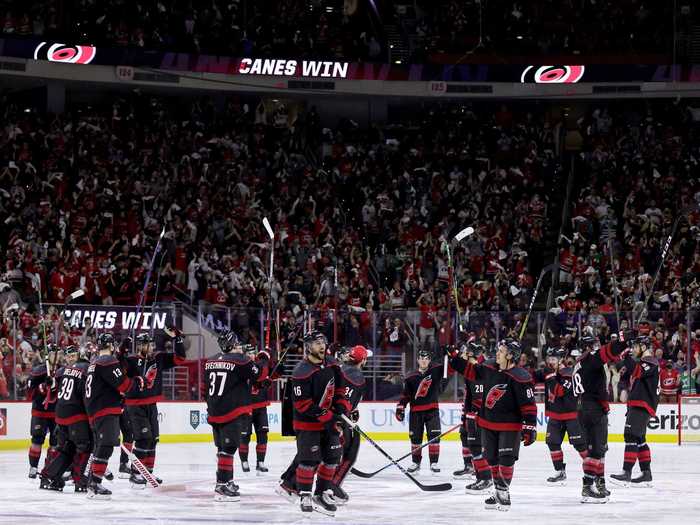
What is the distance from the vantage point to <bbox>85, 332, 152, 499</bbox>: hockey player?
13.3 m

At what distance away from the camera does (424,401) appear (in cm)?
1672

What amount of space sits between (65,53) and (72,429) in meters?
16.6

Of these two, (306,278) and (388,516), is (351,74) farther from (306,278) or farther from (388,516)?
(388,516)

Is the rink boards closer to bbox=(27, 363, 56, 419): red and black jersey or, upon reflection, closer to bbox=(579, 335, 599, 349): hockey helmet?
bbox=(27, 363, 56, 419): red and black jersey

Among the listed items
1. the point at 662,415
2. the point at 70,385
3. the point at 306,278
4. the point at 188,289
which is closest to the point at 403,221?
the point at 306,278

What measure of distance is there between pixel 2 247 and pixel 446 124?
12.9 m

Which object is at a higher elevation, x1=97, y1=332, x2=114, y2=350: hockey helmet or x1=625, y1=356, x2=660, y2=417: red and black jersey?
x1=97, y1=332, x2=114, y2=350: hockey helmet

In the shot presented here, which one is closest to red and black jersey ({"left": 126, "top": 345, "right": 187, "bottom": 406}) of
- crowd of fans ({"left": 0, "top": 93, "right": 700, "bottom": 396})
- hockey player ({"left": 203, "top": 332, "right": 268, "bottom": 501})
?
hockey player ({"left": 203, "top": 332, "right": 268, "bottom": 501})

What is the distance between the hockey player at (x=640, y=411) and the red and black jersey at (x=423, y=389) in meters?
2.64

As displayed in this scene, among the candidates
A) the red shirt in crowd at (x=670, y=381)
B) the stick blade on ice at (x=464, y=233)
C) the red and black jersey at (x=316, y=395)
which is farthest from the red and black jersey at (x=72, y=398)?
the red shirt in crowd at (x=670, y=381)

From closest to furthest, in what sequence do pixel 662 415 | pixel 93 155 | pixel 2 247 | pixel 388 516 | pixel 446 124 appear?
pixel 388 516
pixel 662 415
pixel 2 247
pixel 93 155
pixel 446 124

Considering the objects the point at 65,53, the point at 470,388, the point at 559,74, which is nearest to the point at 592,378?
the point at 470,388

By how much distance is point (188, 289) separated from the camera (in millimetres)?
25703

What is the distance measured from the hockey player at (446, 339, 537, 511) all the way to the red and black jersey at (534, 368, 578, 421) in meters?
2.84
